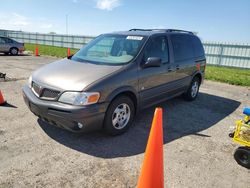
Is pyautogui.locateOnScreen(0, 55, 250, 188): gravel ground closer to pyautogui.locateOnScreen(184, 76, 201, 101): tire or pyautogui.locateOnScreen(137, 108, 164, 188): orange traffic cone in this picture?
pyautogui.locateOnScreen(137, 108, 164, 188): orange traffic cone

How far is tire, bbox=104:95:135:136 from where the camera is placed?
3.96m

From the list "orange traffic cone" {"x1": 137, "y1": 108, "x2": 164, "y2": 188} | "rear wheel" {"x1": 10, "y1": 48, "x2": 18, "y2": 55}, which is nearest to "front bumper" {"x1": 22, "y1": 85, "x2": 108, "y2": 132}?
"orange traffic cone" {"x1": 137, "y1": 108, "x2": 164, "y2": 188}

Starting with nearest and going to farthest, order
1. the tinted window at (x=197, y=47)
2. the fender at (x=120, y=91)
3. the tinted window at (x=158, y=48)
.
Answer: the fender at (x=120, y=91) < the tinted window at (x=158, y=48) < the tinted window at (x=197, y=47)

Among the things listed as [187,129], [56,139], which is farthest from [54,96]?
[187,129]

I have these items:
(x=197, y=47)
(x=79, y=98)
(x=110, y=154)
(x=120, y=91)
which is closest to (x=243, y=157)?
(x=110, y=154)

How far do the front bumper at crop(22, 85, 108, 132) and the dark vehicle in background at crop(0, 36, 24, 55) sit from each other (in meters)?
15.7

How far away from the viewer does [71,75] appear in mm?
3988

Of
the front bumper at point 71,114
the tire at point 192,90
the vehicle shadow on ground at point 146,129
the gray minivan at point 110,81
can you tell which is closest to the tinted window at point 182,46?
the gray minivan at point 110,81

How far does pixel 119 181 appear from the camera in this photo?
2969 mm

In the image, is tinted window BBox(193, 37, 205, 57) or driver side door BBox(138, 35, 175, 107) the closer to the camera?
driver side door BBox(138, 35, 175, 107)

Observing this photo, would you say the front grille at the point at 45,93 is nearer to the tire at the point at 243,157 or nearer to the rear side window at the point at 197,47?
the tire at the point at 243,157

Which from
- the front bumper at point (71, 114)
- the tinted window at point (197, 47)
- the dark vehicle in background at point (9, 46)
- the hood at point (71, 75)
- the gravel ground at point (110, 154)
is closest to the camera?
the gravel ground at point (110, 154)

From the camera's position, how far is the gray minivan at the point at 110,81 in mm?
3648

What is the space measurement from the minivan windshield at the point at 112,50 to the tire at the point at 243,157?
243 cm
